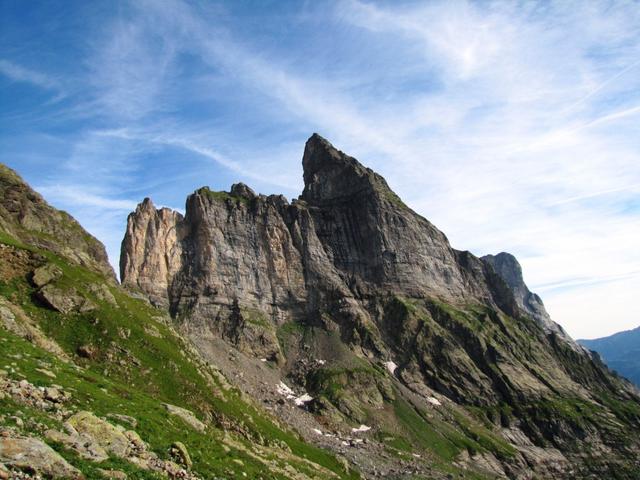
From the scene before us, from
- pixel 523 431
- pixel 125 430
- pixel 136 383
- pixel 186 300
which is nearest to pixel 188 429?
pixel 125 430

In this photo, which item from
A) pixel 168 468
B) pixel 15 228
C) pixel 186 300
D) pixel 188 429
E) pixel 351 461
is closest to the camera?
pixel 168 468

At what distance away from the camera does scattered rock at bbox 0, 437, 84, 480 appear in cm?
1981

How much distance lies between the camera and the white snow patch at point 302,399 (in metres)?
164

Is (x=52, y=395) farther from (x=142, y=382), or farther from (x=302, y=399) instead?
(x=302, y=399)

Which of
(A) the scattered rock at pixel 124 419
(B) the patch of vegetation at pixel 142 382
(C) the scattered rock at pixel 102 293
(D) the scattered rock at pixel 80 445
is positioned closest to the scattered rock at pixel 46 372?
(B) the patch of vegetation at pixel 142 382

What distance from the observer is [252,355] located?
18638 cm

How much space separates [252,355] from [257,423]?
4044 inches

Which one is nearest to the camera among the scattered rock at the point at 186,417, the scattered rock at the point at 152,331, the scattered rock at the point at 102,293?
the scattered rock at the point at 186,417

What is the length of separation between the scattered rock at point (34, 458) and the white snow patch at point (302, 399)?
5838 inches

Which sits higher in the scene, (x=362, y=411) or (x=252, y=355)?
(x=252, y=355)

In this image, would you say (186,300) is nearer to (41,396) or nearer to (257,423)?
(257,423)

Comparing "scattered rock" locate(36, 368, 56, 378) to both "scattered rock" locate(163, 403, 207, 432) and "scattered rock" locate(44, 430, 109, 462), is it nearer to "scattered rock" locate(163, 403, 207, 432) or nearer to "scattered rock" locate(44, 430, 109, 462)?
"scattered rock" locate(163, 403, 207, 432)

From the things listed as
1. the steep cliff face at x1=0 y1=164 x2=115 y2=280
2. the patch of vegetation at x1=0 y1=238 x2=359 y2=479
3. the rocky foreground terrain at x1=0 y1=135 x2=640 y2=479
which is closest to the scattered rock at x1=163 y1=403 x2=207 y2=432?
the rocky foreground terrain at x1=0 y1=135 x2=640 y2=479

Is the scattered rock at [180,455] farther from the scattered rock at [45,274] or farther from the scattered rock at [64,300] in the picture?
the scattered rock at [45,274]
